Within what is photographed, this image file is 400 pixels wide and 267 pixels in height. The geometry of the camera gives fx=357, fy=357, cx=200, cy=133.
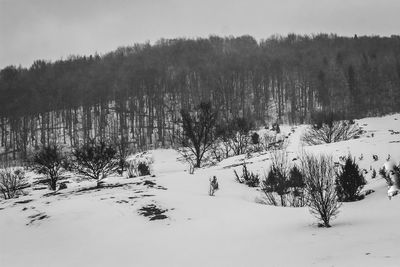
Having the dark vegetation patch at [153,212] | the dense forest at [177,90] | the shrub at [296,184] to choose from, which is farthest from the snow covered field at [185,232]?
the dense forest at [177,90]

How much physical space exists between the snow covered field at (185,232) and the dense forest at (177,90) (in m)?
42.1

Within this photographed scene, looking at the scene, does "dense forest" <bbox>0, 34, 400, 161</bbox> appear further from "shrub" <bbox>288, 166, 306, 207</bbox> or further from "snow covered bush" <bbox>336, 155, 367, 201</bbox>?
"snow covered bush" <bbox>336, 155, 367, 201</bbox>

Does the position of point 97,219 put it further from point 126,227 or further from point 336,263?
point 336,263

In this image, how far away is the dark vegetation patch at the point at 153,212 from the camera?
11.8 meters

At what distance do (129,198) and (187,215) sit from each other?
120 inches

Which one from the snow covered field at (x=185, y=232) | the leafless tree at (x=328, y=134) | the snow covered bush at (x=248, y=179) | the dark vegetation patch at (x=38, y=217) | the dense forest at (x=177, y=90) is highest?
the dense forest at (x=177, y=90)

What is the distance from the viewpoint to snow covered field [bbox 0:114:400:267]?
7.52m

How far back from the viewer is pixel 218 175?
20.9 m

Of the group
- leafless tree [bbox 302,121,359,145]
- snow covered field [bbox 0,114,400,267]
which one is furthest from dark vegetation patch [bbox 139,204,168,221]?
leafless tree [bbox 302,121,359,145]

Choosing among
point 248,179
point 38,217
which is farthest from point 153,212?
point 248,179

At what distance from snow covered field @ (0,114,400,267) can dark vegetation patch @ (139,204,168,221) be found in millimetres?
39

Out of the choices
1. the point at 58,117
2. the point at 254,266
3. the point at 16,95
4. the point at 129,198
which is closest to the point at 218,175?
the point at 129,198

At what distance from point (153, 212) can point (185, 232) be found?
2.39 metres

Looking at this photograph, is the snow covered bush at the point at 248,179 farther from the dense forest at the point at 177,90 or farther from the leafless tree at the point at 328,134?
the dense forest at the point at 177,90
